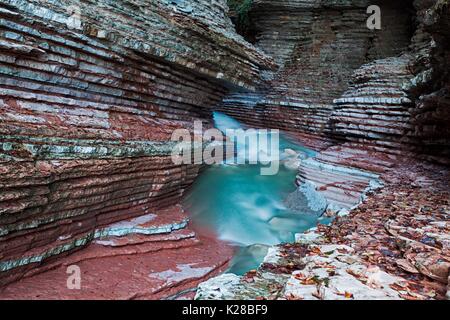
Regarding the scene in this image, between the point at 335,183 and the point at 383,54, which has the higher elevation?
the point at 383,54

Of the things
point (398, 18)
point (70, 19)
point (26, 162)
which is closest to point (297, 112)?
Result: point (398, 18)

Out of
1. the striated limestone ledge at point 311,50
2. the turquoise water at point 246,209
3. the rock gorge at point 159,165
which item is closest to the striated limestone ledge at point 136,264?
the rock gorge at point 159,165

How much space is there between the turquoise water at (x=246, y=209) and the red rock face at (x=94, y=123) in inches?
23.2

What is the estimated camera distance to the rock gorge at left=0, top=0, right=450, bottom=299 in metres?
3.69

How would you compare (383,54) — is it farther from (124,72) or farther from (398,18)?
(124,72)

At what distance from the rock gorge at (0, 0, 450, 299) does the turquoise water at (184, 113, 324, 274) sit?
0.54 meters

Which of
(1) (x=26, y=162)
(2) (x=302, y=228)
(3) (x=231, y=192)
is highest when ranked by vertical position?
(1) (x=26, y=162)

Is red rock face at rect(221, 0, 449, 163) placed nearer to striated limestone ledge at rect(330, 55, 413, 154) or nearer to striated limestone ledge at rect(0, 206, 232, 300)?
striated limestone ledge at rect(330, 55, 413, 154)

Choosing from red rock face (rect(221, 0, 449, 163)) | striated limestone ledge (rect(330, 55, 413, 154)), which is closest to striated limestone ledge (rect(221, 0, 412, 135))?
red rock face (rect(221, 0, 449, 163))

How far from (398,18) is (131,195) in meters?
15.9

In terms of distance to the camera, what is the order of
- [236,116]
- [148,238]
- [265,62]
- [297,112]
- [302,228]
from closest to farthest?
[148,238] → [302,228] → [265,62] → [297,112] → [236,116]

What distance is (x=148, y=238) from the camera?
668 cm

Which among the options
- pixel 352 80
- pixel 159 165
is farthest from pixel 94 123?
pixel 352 80

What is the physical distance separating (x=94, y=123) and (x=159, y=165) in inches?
65.7
